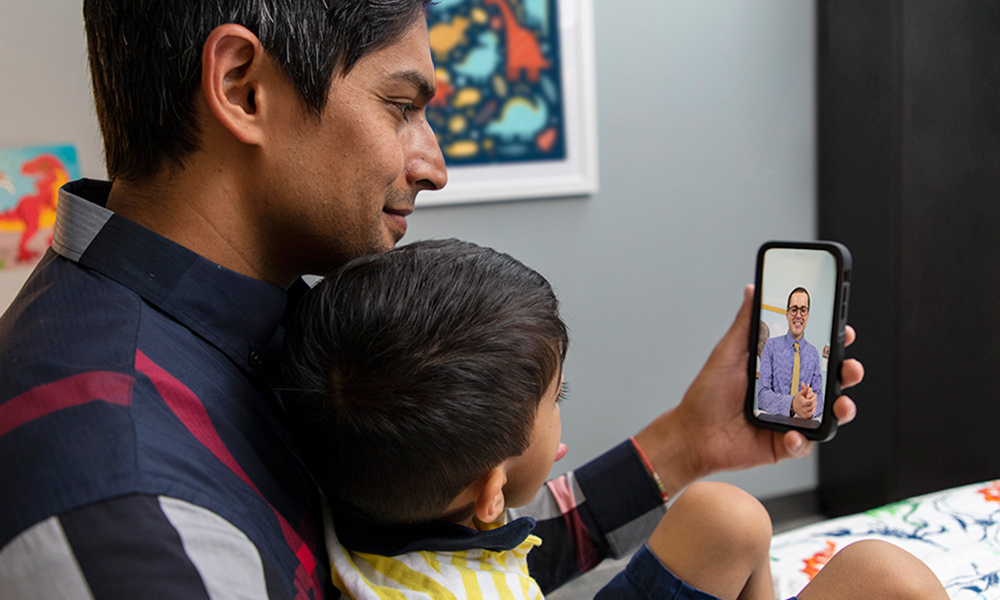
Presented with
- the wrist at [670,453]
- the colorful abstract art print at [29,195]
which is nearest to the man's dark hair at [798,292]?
the wrist at [670,453]

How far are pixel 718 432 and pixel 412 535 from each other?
0.56 metres

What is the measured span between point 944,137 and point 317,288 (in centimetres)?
184

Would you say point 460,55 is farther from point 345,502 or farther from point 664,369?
point 345,502

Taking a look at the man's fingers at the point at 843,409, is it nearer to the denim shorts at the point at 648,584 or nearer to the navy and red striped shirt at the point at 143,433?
the denim shorts at the point at 648,584

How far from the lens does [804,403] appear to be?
0.97 metres

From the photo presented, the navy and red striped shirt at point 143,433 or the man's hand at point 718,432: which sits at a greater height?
the navy and red striped shirt at point 143,433

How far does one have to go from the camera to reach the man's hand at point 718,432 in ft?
3.21

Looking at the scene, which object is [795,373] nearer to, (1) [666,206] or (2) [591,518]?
(2) [591,518]

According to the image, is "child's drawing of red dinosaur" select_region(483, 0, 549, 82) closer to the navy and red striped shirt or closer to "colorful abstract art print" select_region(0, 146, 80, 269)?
"colorful abstract art print" select_region(0, 146, 80, 269)

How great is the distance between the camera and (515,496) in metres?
0.71

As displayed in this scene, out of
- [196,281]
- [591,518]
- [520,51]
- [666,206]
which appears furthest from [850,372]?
[520,51]

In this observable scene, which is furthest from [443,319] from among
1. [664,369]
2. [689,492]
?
[664,369]

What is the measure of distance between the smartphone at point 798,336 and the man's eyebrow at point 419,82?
59 centimetres

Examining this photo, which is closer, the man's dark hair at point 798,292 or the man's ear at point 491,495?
the man's ear at point 491,495
